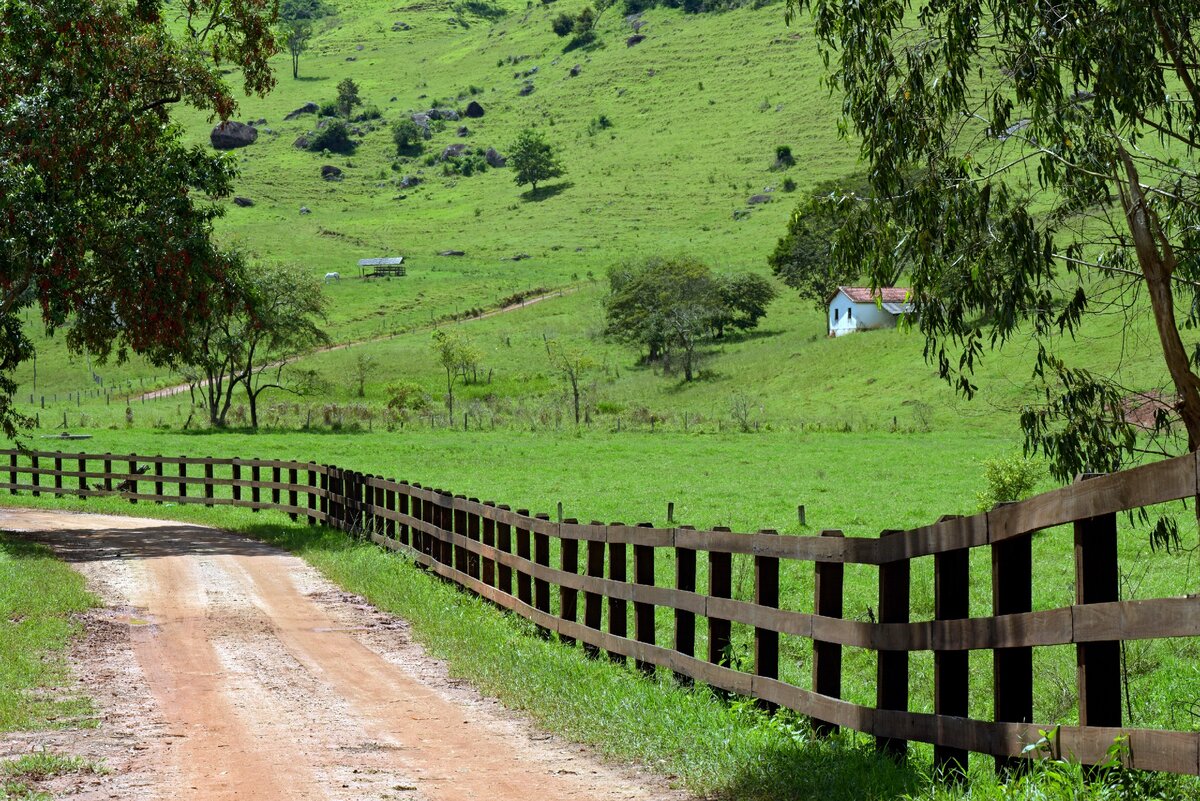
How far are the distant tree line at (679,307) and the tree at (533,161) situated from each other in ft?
219

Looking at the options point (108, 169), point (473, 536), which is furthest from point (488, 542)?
point (108, 169)

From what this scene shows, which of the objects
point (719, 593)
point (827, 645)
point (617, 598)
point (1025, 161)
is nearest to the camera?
point (827, 645)

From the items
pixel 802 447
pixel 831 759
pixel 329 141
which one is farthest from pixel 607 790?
pixel 329 141

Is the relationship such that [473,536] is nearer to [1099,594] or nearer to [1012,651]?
[1012,651]

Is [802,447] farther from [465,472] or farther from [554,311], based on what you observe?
[554,311]

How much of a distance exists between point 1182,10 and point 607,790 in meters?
9.31

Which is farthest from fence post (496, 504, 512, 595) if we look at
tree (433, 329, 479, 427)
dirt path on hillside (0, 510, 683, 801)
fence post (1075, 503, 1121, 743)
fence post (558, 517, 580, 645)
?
tree (433, 329, 479, 427)

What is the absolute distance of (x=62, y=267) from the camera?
23219 mm

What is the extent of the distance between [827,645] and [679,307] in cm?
8109

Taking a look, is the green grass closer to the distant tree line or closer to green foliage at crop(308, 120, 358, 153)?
the distant tree line

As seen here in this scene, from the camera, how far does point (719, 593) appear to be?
8883mm

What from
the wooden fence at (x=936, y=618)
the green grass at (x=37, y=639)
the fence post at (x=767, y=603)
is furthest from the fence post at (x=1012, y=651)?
the green grass at (x=37, y=639)

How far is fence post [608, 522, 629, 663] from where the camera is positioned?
10656 millimetres

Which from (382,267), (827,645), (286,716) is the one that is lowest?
(286,716)
